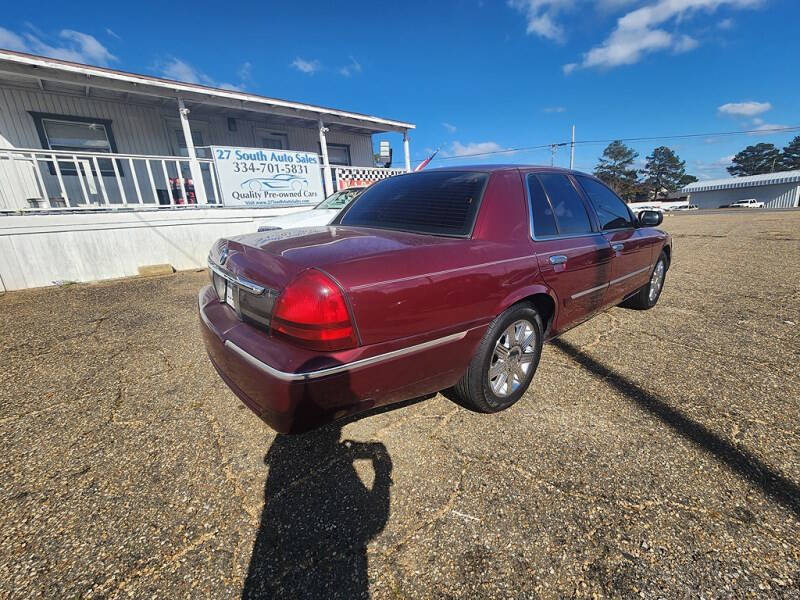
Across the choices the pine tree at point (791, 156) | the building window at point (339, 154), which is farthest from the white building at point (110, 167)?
the pine tree at point (791, 156)

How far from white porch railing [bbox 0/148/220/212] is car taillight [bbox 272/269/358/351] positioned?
6835mm

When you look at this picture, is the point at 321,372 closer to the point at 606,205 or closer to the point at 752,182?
the point at 606,205

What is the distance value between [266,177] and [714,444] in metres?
8.66

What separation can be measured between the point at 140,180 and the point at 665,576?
1158 cm

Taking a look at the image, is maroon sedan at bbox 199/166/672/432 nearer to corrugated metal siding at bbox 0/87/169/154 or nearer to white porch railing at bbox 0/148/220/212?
white porch railing at bbox 0/148/220/212

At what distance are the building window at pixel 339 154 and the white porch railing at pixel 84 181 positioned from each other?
439cm

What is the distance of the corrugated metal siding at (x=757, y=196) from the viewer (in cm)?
4827

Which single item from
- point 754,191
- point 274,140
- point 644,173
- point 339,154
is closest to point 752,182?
point 754,191

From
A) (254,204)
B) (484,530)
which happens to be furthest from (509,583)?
(254,204)

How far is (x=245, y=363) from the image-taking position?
64.8 inches

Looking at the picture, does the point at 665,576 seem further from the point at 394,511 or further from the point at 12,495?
the point at 12,495

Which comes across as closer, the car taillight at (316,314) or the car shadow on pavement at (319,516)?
the car shadow on pavement at (319,516)

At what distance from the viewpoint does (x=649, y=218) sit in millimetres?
3684

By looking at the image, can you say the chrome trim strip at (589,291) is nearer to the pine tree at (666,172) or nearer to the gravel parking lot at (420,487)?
the gravel parking lot at (420,487)
